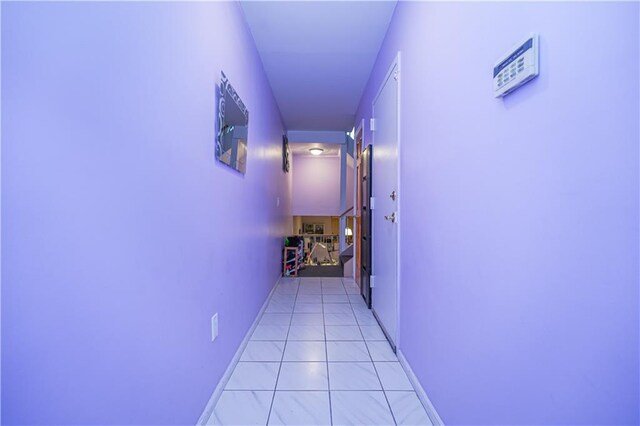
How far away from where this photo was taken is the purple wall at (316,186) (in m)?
7.58

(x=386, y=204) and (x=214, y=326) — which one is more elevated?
(x=386, y=204)

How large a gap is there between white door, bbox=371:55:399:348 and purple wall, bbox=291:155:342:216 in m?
4.93

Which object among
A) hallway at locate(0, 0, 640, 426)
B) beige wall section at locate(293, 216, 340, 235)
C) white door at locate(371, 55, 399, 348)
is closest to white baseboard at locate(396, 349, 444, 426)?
hallway at locate(0, 0, 640, 426)

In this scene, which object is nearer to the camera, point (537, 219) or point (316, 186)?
point (537, 219)

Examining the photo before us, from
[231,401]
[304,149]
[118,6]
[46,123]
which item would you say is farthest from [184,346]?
[304,149]

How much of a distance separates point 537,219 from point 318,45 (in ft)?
7.70

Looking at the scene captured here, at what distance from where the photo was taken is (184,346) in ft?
3.66

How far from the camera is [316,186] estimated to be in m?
7.67

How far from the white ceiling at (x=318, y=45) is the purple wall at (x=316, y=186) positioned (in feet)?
12.3

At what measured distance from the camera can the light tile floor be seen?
134 centimetres

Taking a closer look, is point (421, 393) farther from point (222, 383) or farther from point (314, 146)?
point (314, 146)

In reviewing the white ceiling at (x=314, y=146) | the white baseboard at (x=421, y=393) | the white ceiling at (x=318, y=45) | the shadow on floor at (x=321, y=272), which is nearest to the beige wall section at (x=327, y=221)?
the white ceiling at (x=314, y=146)

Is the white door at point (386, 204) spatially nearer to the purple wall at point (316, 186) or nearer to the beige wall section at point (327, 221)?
the purple wall at point (316, 186)

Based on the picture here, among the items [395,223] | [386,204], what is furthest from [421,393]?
[386,204]
